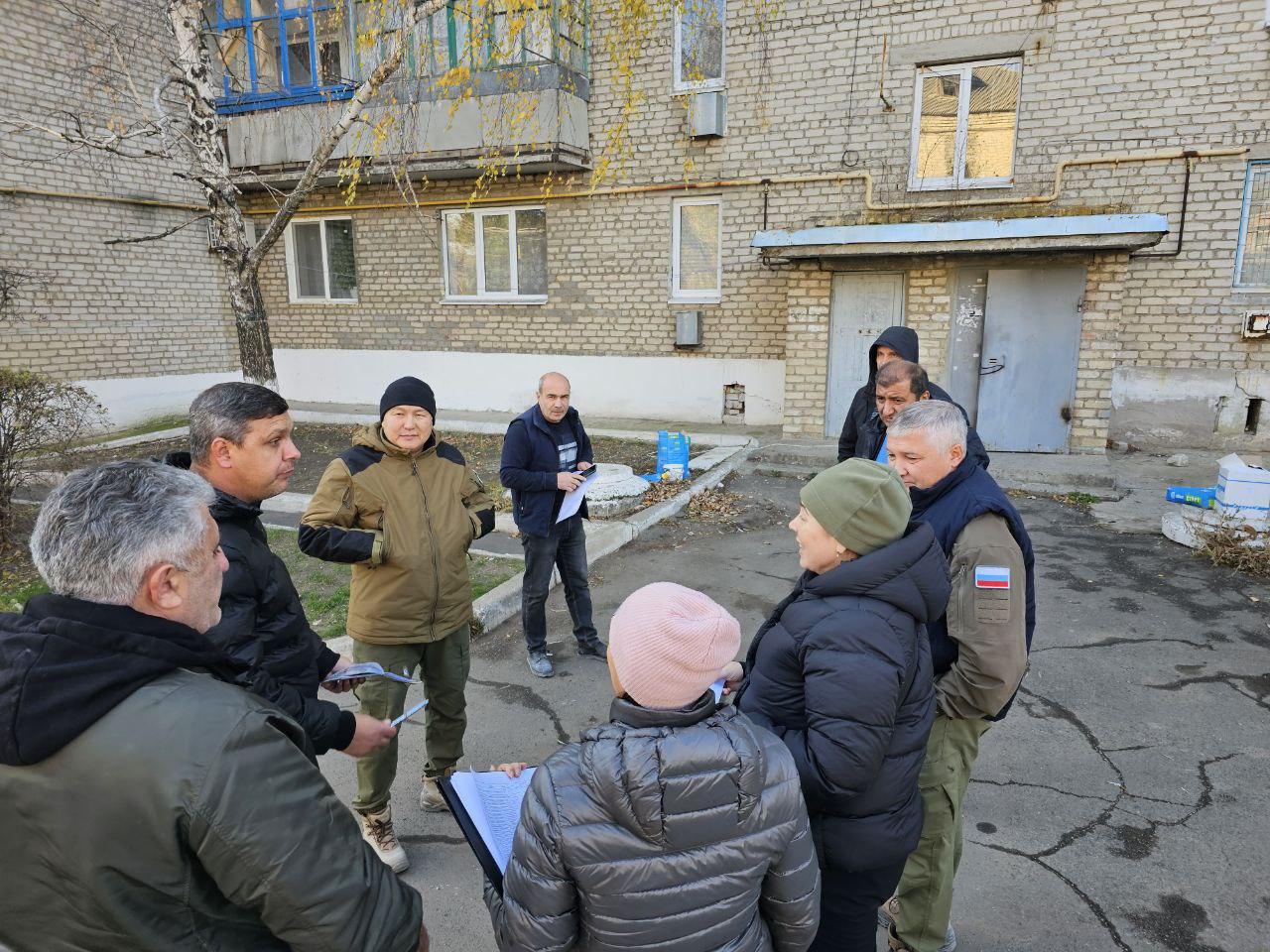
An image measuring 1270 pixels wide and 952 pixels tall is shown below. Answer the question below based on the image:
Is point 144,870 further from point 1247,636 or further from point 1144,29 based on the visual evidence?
point 1144,29

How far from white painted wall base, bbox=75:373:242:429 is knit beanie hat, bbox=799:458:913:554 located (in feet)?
40.0

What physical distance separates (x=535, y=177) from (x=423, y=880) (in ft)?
36.4

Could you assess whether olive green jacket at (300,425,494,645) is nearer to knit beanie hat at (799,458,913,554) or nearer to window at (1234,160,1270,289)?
knit beanie hat at (799,458,913,554)

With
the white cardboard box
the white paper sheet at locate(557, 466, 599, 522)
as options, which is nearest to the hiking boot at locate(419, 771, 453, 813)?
the white paper sheet at locate(557, 466, 599, 522)

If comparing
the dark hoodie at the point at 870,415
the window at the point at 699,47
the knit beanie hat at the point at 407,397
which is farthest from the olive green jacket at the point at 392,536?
the window at the point at 699,47

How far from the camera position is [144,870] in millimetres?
1148

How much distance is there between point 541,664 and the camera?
14.4ft

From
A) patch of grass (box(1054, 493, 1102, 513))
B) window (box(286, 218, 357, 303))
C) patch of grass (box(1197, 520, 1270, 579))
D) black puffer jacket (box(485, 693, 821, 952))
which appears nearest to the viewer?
black puffer jacket (box(485, 693, 821, 952))

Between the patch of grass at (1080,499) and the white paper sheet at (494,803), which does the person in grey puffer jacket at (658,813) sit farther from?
the patch of grass at (1080,499)

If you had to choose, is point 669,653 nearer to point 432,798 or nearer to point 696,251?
point 432,798

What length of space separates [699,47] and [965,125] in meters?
3.85

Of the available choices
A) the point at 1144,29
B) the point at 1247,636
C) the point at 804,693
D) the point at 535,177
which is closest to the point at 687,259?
the point at 535,177

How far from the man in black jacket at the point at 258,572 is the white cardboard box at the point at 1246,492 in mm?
6825

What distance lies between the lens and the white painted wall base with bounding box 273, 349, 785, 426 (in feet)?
37.8
